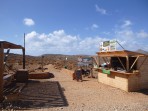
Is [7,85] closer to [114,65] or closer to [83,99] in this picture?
[83,99]

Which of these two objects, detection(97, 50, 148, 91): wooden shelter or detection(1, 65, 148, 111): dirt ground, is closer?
detection(1, 65, 148, 111): dirt ground

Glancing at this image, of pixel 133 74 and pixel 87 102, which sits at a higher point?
pixel 133 74

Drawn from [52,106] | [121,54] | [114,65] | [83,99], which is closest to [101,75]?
[114,65]

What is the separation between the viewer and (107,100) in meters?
15.3

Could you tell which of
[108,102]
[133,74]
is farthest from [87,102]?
[133,74]

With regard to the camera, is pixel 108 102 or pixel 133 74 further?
pixel 133 74

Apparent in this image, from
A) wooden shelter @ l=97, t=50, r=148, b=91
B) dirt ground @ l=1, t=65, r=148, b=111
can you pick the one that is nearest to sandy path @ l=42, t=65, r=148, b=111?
dirt ground @ l=1, t=65, r=148, b=111

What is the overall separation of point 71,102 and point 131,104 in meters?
3.52

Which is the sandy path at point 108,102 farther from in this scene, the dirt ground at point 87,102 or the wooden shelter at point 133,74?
the wooden shelter at point 133,74

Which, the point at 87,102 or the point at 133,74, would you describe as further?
the point at 133,74

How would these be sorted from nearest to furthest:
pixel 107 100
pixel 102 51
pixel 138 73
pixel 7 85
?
pixel 107 100 → pixel 138 73 → pixel 7 85 → pixel 102 51

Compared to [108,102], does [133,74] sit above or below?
above

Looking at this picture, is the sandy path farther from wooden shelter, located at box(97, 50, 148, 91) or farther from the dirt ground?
wooden shelter, located at box(97, 50, 148, 91)

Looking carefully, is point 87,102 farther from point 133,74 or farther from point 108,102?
point 133,74
